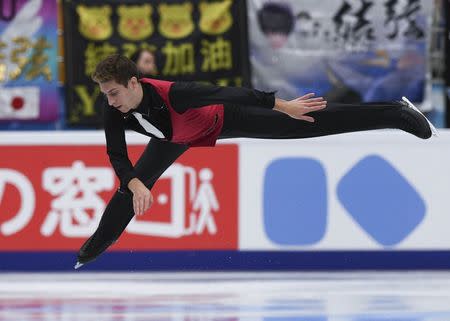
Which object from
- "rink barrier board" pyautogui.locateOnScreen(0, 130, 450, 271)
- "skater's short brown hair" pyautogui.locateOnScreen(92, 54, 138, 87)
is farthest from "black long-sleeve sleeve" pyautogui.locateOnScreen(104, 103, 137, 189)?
"rink barrier board" pyautogui.locateOnScreen(0, 130, 450, 271)

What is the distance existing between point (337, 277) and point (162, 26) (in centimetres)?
282

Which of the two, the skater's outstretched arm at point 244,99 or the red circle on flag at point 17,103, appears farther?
the red circle on flag at point 17,103

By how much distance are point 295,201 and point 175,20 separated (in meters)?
2.09

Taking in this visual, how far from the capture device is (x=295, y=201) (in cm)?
931

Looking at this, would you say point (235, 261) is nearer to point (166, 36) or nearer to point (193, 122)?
point (166, 36)

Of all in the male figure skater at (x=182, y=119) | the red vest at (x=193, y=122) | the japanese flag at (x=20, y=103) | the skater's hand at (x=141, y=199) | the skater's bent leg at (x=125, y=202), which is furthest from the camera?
the japanese flag at (x=20, y=103)

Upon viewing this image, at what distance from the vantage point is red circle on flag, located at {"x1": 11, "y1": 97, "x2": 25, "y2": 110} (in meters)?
10.3

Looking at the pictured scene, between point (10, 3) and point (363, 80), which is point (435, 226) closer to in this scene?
point (363, 80)

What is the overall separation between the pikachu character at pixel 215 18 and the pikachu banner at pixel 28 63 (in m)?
1.28

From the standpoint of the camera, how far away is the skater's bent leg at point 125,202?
727 cm

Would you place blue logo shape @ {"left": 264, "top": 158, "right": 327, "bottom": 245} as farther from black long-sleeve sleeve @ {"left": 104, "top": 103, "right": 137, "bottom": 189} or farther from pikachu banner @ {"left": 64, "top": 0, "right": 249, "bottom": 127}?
black long-sleeve sleeve @ {"left": 104, "top": 103, "right": 137, "bottom": 189}

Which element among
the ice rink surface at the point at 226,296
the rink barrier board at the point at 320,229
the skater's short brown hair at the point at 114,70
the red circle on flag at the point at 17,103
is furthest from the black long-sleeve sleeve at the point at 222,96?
the red circle on flag at the point at 17,103

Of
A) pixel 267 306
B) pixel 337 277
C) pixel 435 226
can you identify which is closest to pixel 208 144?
pixel 267 306

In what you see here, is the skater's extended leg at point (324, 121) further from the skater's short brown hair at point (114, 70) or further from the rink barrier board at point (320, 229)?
the rink barrier board at point (320, 229)
